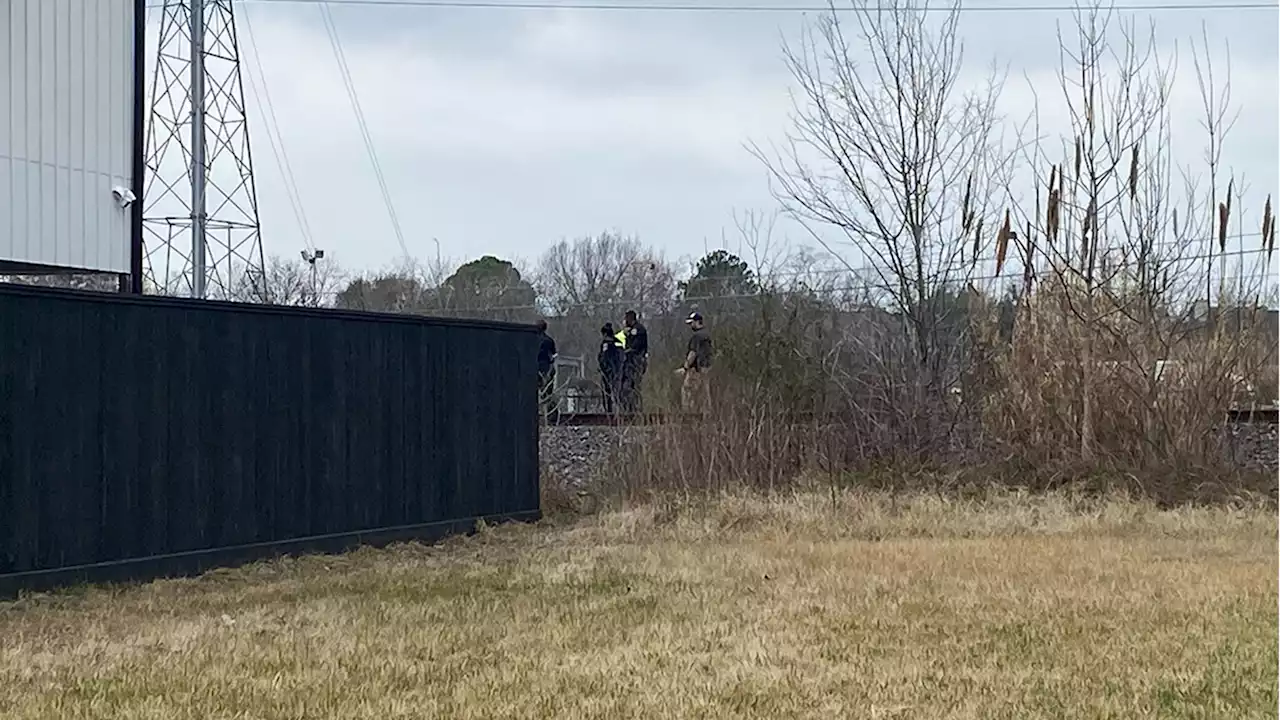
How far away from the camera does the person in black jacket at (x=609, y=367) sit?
1401 centimetres

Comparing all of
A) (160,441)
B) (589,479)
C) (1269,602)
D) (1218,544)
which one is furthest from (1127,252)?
(160,441)

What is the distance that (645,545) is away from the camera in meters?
9.87

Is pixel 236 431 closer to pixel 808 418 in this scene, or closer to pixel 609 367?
pixel 808 418

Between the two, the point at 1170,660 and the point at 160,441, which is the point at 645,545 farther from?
the point at 1170,660

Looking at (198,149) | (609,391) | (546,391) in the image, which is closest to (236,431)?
(546,391)

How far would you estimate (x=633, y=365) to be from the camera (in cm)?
1441

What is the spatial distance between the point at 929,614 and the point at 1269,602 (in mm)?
1624

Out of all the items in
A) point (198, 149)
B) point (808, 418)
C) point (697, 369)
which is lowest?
point (808, 418)

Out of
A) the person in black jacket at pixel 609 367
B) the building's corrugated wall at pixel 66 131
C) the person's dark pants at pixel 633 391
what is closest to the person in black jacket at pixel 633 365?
the person's dark pants at pixel 633 391

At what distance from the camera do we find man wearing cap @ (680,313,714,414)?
12.5 m

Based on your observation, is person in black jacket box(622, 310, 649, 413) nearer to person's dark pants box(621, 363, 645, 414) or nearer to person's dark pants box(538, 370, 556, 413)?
person's dark pants box(621, 363, 645, 414)

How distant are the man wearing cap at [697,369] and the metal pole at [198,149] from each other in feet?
29.4

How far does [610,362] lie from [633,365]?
101 centimetres

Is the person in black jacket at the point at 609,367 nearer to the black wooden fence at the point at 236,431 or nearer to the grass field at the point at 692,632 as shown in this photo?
the black wooden fence at the point at 236,431
